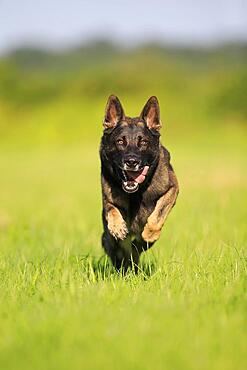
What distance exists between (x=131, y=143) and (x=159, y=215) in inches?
31.2

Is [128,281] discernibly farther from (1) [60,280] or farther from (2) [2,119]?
(2) [2,119]

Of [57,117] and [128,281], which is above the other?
[57,117]

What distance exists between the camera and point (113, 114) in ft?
22.4

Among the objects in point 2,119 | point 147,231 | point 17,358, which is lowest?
point 17,358

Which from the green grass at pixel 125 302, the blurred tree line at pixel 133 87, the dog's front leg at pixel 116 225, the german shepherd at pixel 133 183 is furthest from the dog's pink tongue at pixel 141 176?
the blurred tree line at pixel 133 87

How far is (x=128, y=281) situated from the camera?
18.8 feet

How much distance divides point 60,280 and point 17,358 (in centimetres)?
186

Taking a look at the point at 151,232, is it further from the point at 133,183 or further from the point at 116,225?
the point at 133,183

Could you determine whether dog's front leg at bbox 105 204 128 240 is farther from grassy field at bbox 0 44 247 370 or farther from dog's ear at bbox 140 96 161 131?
dog's ear at bbox 140 96 161 131

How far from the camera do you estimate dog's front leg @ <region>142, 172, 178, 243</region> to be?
20.7ft

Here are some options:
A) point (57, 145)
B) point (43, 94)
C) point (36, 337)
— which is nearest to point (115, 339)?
point (36, 337)

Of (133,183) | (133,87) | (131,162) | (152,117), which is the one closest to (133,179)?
(133,183)

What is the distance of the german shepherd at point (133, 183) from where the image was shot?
249 inches

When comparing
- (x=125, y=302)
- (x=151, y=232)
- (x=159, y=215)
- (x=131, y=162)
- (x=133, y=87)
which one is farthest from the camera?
(x=133, y=87)
